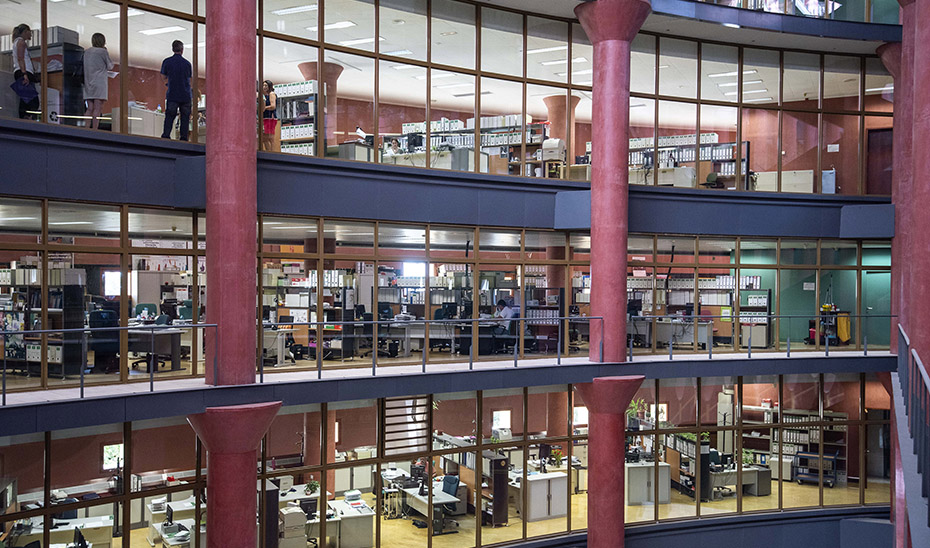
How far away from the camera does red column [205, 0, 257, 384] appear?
11.4m

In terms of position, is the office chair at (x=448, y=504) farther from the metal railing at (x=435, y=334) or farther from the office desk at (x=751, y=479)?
the office desk at (x=751, y=479)

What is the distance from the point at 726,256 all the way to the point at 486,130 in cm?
628

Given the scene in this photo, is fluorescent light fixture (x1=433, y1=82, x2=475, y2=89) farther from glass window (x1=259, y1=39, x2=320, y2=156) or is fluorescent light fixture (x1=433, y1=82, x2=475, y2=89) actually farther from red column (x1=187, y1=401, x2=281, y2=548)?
red column (x1=187, y1=401, x2=281, y2=548)

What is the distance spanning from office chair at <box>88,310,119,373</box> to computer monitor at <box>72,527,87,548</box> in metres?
2.26

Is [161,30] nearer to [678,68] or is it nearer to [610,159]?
[610,159]

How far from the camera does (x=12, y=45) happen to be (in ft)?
35.6

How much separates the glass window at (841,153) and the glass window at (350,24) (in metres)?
10.9

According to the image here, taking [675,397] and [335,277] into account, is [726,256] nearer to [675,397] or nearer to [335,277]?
[675,397]

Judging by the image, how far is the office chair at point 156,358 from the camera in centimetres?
1149

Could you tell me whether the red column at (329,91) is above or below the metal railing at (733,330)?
above

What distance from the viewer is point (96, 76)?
11641mm

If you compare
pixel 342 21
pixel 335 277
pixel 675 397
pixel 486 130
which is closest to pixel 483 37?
pixel 486 130

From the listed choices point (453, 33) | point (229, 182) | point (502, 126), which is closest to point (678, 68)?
point (502, 126)

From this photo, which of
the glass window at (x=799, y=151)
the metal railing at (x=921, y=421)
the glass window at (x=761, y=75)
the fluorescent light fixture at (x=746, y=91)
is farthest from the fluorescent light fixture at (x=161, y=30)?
the glass window at (x=799, y=151)
